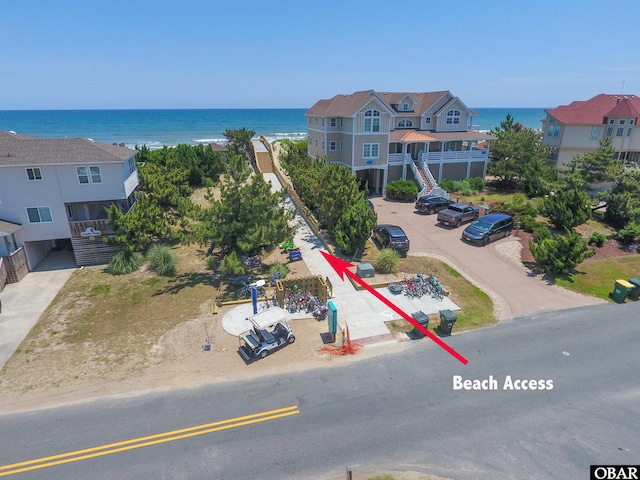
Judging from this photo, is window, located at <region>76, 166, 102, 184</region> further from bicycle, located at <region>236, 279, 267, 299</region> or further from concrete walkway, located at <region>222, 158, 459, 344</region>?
concrete walkway, located at <region>222, 158, 459, 344</region>

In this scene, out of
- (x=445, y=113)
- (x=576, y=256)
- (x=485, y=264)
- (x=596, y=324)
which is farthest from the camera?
(x=445, y=113)

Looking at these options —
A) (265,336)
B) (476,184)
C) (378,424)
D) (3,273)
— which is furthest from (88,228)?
(476,184)

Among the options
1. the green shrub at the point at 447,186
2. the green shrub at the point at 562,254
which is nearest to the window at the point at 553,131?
the green shrub at the point at 447,186

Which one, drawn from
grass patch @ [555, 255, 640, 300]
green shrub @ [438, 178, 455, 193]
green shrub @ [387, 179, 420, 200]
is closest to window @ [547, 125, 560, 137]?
green shrub @ [438, 178, 455, 193]

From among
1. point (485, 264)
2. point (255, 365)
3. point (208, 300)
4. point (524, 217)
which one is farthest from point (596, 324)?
point (208, 300)

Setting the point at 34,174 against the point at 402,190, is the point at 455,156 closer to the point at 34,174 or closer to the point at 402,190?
the point at 402,190

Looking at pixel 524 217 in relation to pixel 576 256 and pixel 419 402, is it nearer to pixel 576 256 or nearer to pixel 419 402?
pixel 576 256
